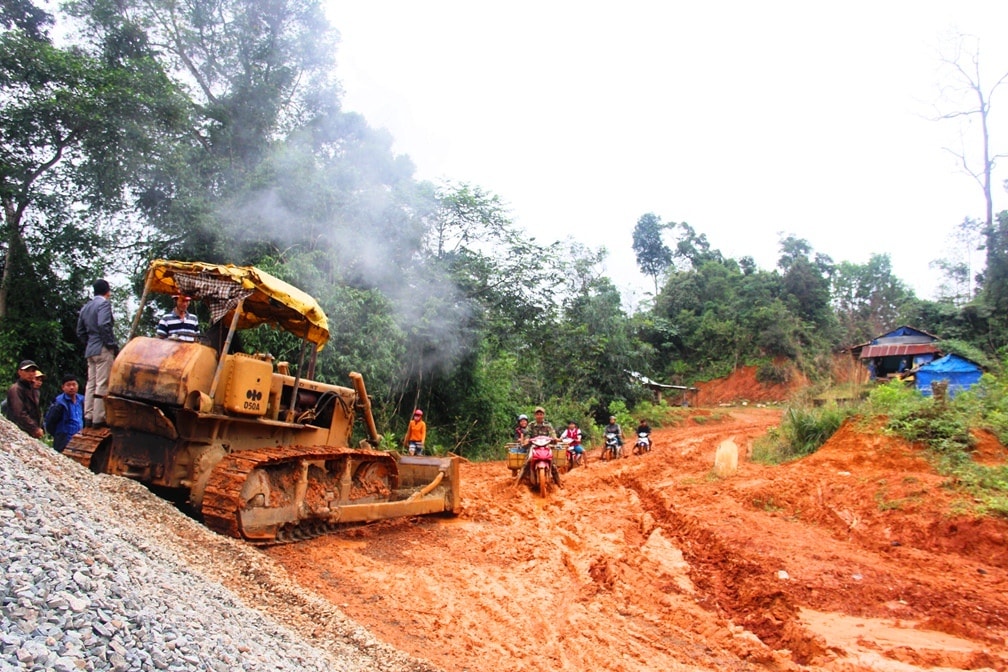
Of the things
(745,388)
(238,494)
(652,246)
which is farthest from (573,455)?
(652,246)

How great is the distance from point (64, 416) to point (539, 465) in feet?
23.5

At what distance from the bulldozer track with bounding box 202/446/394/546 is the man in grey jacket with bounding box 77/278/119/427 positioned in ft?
5.35

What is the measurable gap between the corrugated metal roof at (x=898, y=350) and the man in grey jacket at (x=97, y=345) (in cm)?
3273

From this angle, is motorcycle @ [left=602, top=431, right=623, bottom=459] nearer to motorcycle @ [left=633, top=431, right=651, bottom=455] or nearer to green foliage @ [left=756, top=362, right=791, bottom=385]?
motorcycle @ [left=633, top=431, right=651, bottom=455]

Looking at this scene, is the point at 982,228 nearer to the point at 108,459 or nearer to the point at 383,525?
the point at 383,525

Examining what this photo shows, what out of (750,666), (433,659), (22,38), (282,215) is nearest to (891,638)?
(750,666)

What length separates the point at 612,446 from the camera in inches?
776

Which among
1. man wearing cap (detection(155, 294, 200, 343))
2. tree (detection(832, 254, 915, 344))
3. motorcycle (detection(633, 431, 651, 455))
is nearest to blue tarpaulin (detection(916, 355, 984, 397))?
motorcycle (detection(633, 431, 651, 455))

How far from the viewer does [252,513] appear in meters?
6.38

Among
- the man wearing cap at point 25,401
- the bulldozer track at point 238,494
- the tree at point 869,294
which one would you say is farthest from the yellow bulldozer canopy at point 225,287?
the tree at point 869,294

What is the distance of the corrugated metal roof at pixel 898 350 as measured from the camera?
31.7 metres

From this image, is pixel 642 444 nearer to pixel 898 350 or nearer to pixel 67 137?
pixel 67 137

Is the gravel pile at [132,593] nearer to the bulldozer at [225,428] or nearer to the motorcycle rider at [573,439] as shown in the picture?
the bulldozer at [225,428]

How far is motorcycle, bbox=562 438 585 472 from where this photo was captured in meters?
17.6
